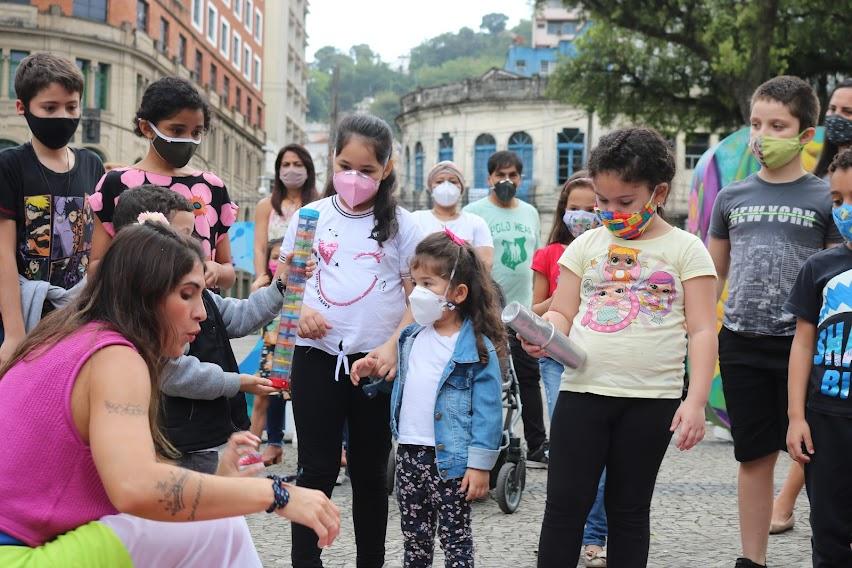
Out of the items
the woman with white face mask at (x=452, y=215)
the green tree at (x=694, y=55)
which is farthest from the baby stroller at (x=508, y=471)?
the green tree at (x=694, y=55)

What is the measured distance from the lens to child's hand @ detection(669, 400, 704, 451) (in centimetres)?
389

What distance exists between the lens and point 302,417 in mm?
4516

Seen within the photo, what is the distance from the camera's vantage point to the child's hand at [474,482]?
4258 millimetres

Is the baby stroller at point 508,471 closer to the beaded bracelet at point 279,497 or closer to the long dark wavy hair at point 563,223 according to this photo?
the long dark wavy hair at point 563,223

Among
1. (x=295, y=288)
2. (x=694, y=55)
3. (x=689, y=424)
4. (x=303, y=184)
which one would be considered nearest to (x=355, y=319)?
(x=295, y=288)

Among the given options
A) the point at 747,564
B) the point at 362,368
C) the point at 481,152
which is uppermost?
the point at 481,152

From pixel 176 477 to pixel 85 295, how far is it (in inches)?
25.5

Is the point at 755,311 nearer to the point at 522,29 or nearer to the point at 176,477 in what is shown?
the point at 176,477

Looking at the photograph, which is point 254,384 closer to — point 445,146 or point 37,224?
point 37,224

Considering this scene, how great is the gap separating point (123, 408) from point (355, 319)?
5.96 ft

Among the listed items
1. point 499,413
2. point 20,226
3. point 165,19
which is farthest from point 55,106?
point 165,19

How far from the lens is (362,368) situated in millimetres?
4352

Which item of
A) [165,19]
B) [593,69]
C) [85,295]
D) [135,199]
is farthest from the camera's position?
[165,19]

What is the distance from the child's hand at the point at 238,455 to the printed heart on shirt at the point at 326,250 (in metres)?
1.28
